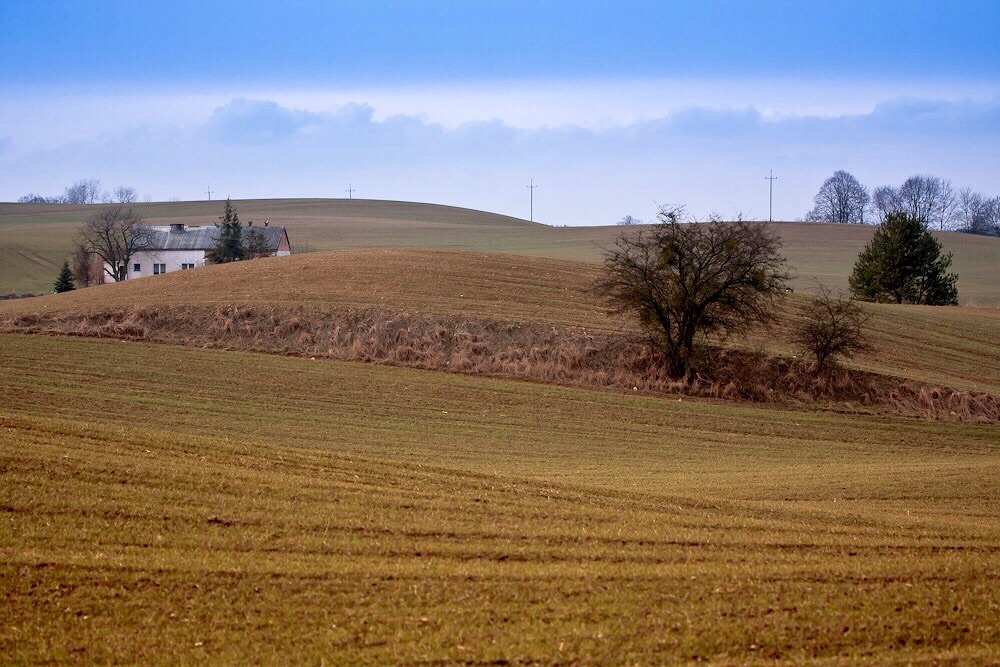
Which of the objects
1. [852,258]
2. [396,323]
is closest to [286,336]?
[396,323]

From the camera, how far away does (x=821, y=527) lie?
527 inches

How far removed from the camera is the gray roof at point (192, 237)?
9038 cm

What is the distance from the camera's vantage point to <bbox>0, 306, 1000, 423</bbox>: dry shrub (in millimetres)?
33781

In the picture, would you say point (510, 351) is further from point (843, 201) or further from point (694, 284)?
point (843, 201)

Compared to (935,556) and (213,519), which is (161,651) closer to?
(213,519)

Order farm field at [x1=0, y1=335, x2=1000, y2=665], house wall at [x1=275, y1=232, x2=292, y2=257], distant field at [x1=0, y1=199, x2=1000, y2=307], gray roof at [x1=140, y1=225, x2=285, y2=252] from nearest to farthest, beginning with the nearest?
farm field at [x1=0, y1=335, x2=1000, y2=665], distant field at [x1=0, y1=199, x2=1000, y2=307], gray roof at [x1=140, y1=225, x2=285, y2=252], house wall at [x1=275, y1=232, x2=292, y2=257]

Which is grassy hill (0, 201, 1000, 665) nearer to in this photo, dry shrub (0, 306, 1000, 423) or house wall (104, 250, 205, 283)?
dry shrub (0, 306, 1000, 423)

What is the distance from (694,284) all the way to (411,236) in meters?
87.0

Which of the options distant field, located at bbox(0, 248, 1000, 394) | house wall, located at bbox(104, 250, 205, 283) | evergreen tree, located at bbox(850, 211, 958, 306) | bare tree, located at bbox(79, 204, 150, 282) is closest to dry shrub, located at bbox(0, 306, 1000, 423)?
distant field, located at bbox(0, 248, 1000, 394)

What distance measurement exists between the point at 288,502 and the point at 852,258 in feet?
322

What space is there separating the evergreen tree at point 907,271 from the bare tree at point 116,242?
62451 millimetres

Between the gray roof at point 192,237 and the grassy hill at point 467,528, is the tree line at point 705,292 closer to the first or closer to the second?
the grassy hill at point 467,528

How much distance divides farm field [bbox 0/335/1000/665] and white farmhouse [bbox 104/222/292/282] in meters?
74.0

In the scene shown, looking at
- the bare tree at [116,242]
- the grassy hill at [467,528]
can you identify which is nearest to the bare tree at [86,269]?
the bare tree at [116,242]
